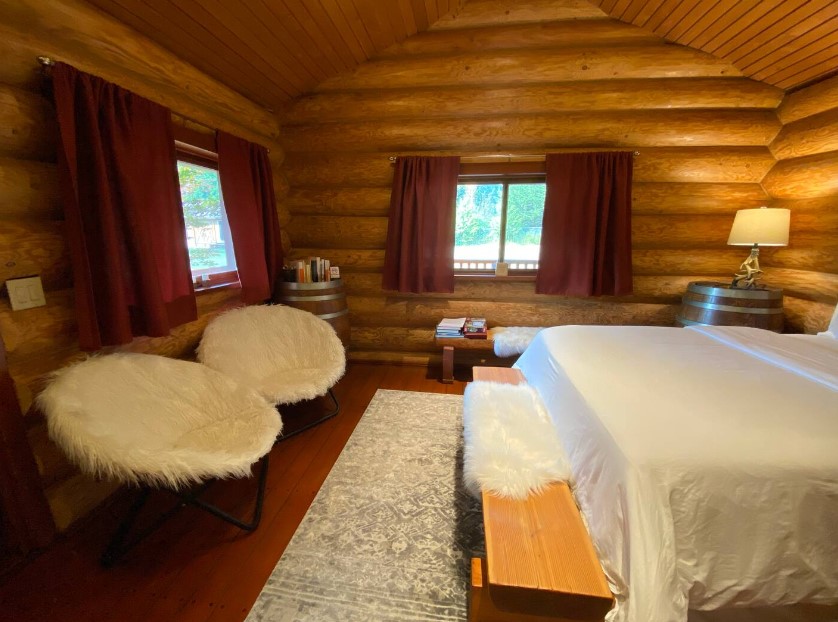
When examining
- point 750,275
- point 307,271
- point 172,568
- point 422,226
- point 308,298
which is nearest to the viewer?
point 172,568

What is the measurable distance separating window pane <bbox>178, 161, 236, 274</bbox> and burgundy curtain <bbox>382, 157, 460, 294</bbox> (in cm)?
134

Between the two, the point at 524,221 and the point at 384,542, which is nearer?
the point at 384,542

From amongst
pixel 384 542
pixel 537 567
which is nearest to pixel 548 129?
pixel 537 567

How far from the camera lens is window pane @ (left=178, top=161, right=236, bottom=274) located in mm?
2340

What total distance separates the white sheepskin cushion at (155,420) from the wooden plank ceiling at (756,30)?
12.0 feet

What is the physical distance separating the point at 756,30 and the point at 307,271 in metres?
3.58

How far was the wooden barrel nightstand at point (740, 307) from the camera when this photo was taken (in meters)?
2.40

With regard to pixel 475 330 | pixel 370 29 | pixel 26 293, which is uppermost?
pixel 370 29

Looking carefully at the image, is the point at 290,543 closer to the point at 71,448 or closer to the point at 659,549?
the point at 71,448

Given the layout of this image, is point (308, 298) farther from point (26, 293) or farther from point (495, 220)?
point (495, 220)

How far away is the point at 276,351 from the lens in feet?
7.75

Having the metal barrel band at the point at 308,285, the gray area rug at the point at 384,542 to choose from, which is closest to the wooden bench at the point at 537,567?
the gray area rug at the point at 384,542

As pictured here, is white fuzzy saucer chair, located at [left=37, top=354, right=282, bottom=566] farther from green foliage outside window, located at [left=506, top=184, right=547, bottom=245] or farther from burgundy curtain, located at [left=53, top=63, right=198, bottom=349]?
green foliage outside window, located at [left=506, top=184, right=547, bottom=245]

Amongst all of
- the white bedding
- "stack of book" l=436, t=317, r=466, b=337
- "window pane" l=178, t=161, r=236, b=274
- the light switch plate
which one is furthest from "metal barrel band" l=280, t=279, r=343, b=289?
the white bedding
